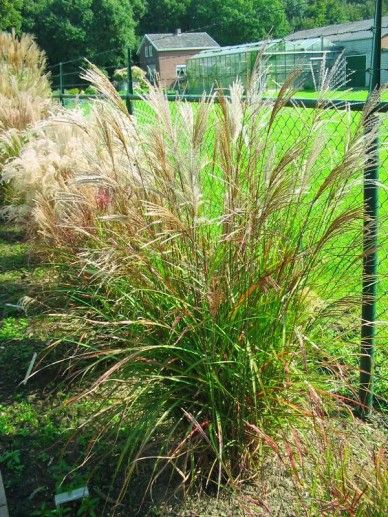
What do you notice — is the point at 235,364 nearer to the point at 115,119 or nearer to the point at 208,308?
the point at 208,308

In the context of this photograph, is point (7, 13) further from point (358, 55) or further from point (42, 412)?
point (42, 412)

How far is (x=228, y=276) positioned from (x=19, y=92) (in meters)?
8.14

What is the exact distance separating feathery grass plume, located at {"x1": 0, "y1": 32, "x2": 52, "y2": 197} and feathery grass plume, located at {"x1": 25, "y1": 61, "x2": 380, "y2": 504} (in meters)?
4.18

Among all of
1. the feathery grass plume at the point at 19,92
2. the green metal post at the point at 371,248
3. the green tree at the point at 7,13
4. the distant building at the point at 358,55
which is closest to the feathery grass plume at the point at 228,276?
the green metal post at the point at 371,248

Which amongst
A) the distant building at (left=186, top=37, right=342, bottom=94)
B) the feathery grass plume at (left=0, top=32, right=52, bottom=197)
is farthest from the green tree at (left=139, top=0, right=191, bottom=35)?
the feathery grass plume at (left=0, top=32, right=52, bottom=197)

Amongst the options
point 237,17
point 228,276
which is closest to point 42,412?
point 228,276

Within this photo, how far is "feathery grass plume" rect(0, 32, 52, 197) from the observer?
7789mm

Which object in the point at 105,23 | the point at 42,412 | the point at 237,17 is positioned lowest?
the point at 42,412

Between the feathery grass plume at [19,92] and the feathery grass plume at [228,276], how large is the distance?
13.7ft

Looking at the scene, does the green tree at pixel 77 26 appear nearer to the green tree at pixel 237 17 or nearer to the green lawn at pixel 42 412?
the green tree at pixel 237 17

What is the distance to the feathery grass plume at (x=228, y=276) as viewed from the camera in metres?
2.35

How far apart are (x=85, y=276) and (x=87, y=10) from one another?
57430 mm

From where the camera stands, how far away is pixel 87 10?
2185 inches

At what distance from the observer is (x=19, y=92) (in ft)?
31.2
